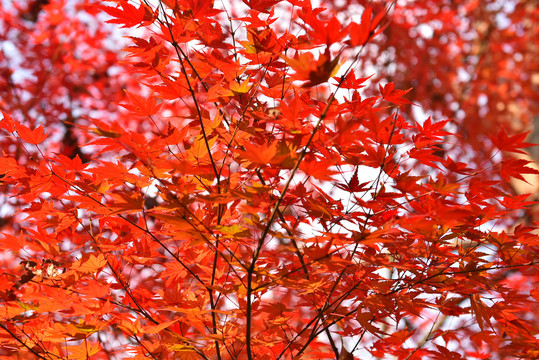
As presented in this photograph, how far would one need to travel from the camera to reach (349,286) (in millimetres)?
1252

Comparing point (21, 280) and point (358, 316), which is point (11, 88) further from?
point (358, 316)

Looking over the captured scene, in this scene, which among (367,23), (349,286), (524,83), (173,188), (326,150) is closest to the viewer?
(367,23)

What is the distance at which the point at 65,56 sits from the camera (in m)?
4.48

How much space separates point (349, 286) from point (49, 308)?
0.89 metres

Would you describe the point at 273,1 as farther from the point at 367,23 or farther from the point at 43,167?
the point at 43,167

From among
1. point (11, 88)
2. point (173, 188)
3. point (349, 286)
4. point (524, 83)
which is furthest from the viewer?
point (524, 83)

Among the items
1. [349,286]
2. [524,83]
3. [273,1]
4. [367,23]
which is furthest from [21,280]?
[524,83]

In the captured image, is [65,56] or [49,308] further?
[65,56]

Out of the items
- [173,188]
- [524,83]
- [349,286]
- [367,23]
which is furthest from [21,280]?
[524,83]

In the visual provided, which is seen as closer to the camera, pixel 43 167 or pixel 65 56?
pixel 43 167

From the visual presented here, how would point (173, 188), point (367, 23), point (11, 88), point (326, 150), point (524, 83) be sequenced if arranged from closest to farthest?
point (367, 23) < point (173, 188) < point (326, 150) < point (11, 88) < point (524, 83)

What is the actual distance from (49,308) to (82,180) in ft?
1.22

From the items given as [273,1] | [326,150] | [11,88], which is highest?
[11,88]

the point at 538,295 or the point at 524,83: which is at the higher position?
the point at 524,83
